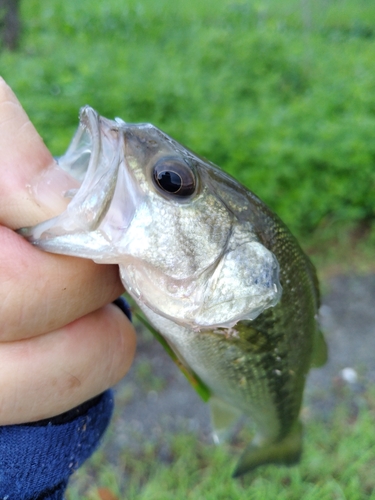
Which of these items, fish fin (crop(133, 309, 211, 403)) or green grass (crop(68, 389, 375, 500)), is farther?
green grass (crop(68, 389, 375, 500))

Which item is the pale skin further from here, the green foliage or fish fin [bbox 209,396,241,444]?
the green foliage

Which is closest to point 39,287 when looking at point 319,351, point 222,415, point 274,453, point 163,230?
point 163,230

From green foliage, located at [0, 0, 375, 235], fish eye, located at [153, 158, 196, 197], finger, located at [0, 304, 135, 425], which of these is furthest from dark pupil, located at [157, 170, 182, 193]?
green foliage, located at [0, 0, 375, 235]

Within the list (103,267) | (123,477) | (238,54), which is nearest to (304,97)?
(238,54)

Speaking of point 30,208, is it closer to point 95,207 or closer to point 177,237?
point 95,207

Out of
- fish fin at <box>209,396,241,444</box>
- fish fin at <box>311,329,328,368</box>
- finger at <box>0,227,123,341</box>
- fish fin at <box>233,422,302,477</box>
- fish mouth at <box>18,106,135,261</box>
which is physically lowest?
fish fin at <box>233,422,302,477</box>

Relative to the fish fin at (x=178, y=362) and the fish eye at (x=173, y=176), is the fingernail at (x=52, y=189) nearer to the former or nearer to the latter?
the fish eye at (x=173, y=176)

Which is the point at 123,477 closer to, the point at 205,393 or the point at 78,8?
the point at 205,393

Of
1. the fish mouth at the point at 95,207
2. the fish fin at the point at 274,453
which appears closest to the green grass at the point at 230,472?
the fish fin at the point at 274,453
